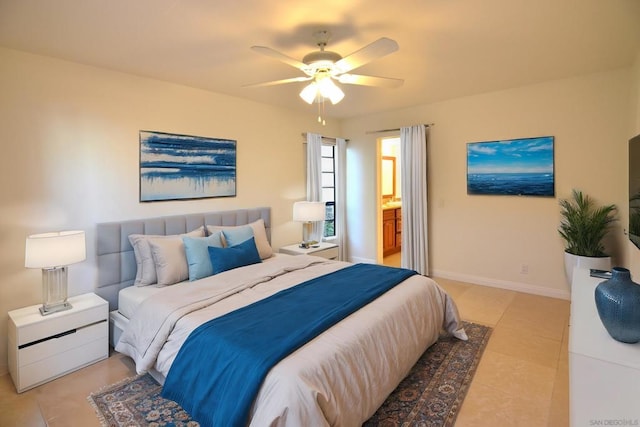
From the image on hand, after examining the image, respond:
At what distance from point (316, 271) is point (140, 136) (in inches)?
87.9

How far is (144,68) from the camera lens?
305cm

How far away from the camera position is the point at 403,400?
2139 millimetres

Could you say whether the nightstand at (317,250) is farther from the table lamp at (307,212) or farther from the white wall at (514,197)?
the white wall at (514,197)

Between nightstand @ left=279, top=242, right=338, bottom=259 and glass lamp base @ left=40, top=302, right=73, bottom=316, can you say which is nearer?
glass lamp base @ left=40, top=302, right=73, bottom=316

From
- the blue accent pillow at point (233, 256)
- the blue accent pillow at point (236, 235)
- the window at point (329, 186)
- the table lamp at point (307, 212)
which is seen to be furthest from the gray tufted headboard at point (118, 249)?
the window at point (329, 186)

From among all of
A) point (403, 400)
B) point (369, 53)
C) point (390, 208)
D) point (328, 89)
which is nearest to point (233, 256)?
point (328, 89)

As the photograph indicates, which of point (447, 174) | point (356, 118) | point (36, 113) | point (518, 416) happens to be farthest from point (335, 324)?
point (356, 118)

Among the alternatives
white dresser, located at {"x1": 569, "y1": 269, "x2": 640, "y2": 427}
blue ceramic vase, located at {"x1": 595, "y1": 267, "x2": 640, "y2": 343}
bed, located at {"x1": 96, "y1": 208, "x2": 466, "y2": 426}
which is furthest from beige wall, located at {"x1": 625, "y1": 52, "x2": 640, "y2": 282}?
white dresser, located at {"x1": 569, "y1": 269, "x2": 640, "y2": 427}

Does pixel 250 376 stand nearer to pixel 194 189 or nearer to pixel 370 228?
pixel 194 189

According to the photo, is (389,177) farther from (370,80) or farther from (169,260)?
(169,260)

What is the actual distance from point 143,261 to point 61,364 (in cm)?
94

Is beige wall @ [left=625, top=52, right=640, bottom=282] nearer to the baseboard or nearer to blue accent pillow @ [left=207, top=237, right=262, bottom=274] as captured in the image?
the baseboard

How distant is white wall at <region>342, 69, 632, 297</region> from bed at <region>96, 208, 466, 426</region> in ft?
6.14

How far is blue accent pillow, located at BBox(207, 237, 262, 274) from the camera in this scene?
3.04 metres
